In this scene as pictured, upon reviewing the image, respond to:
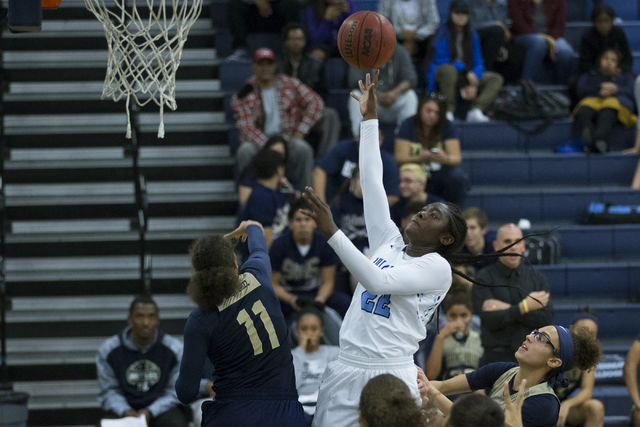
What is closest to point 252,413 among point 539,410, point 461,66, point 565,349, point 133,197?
point 539,410

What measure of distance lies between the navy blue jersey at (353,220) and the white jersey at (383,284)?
9.92ft

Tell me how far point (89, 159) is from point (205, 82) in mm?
1642

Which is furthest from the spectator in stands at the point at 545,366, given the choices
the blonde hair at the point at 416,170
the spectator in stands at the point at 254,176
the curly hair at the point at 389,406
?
the spectator in stands at the point at 254,176

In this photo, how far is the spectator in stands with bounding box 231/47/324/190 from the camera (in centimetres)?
739

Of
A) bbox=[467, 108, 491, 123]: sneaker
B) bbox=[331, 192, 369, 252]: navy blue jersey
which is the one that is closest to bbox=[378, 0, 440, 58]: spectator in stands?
bbox=[467, 108, 491, 123]: sneaker

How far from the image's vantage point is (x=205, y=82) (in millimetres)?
8617

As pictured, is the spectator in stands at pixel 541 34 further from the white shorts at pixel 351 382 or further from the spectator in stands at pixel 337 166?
the white shorts at pixel 351 382

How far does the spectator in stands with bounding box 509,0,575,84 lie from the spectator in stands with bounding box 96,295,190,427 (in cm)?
564

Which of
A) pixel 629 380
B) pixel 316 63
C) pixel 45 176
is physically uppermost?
pixel 316 63

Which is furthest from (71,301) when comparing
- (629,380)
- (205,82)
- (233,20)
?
(629,380)

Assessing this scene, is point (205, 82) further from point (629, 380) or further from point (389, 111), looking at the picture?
point (629, 380)

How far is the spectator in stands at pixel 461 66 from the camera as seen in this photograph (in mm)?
8406

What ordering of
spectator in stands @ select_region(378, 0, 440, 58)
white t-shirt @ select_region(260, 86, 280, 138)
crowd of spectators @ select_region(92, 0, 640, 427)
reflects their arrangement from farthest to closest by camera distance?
spectator in stands @ select_region(378, 0, 440, 58) < white t-shirt @ select_region(260, 86, 280, 138) < crowd of spectators @ select_region(92, 0, 640, 427)

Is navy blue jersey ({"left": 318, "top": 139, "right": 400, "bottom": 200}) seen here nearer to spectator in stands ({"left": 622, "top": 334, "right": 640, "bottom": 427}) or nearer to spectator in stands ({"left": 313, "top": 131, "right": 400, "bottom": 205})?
spectator in stands ({"left": 313, "top": 131, "right": 400, "bottom": 205})
